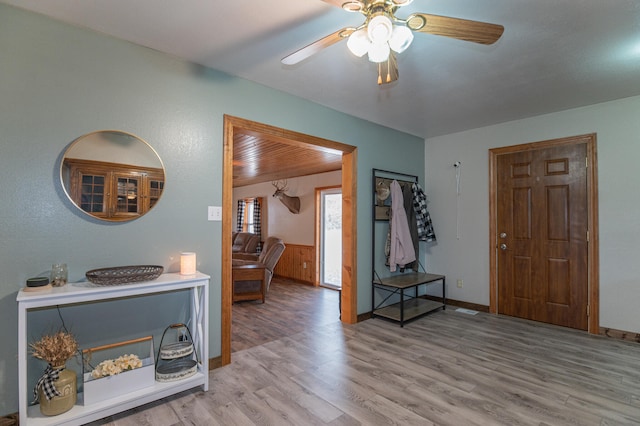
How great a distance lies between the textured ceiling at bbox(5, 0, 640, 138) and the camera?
1824 mm

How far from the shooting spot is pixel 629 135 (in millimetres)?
3137

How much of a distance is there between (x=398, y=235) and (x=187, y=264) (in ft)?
8.30

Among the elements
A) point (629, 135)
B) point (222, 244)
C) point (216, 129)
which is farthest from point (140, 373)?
point (629, 135)

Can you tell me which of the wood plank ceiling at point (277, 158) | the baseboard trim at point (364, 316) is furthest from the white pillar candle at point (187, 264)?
the baseboard trim at point (364, 316)

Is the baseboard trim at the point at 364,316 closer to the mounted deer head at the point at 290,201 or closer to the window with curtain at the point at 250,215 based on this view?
the mounted deer head at the point at 290,201

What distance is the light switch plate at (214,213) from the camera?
256cm

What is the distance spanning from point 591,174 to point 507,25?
2332mm

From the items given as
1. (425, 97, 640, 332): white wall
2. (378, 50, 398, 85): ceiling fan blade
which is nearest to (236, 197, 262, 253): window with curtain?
(425, 97, 640, 332): white wall

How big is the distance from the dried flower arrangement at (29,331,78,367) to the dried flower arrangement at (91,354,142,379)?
0.18 metres

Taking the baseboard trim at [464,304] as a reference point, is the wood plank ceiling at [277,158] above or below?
above

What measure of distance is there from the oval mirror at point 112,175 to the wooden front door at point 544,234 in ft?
12.9

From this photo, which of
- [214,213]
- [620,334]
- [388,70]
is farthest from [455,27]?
[620,334]

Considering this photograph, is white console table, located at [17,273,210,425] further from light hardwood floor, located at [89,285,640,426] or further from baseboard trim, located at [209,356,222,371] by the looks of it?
baseboard trim, located at [209,356,222,371]

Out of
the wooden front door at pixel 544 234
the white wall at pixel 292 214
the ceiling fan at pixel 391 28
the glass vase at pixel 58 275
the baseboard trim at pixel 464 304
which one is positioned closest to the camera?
the ceiling fan at pixel 391 28
